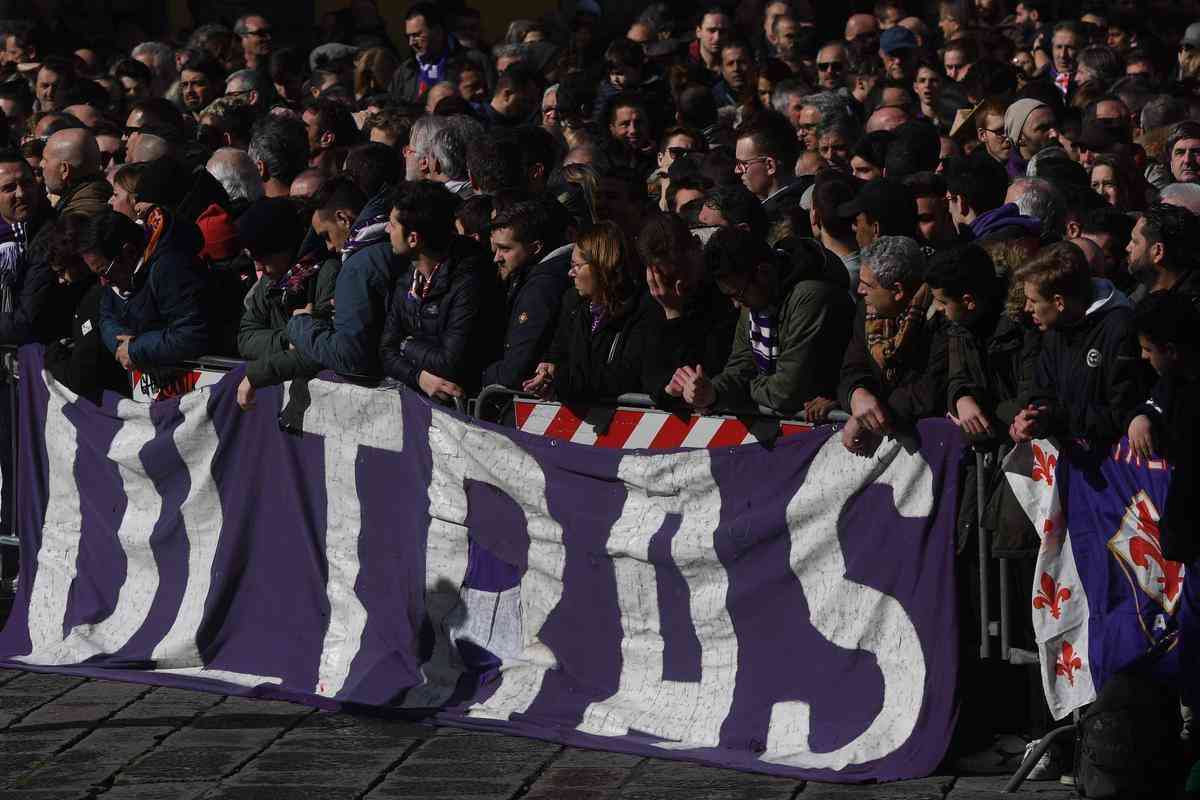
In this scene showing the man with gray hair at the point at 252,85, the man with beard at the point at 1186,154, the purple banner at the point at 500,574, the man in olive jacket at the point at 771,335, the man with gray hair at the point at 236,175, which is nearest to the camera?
the purple banner at the point at 500,574

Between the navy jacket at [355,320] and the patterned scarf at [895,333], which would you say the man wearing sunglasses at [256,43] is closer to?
the navy jacket at [355,320]

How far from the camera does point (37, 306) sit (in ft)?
34.1

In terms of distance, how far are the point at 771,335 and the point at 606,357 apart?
65 centimetres

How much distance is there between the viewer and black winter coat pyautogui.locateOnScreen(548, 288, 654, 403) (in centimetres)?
826

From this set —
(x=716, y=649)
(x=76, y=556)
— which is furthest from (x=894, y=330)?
(x=76, y=556)

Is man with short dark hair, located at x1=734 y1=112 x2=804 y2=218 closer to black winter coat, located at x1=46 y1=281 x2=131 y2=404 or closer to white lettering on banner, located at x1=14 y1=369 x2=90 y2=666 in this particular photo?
black winter coat, located at x1=46 y1=281 x2=131 y2=404

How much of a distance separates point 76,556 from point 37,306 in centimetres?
116

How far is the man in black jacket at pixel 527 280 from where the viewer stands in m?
8.58

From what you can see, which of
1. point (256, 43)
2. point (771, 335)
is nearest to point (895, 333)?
point (771, 335)

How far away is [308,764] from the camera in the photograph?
7887 millimetres

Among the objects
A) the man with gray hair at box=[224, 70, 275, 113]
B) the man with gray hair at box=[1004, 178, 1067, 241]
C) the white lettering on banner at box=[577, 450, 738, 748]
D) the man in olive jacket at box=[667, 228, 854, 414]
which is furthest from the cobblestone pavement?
the man with gray hair at box=[224, 70, 275, 113]

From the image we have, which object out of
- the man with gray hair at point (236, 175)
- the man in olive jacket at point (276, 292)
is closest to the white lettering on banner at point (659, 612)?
the man in olive jacket at point (276, 292)

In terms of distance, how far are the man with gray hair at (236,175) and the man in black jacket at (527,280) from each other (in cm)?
306

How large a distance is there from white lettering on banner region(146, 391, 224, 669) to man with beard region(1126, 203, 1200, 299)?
3.71 m
